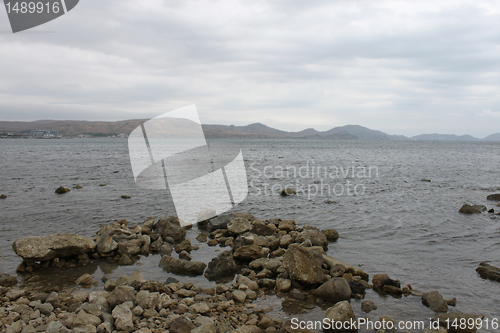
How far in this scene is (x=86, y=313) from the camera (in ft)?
22.9

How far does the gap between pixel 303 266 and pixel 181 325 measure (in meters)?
3.93

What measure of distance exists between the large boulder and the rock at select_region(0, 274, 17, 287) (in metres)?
0.94

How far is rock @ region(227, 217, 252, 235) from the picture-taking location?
13414 mm

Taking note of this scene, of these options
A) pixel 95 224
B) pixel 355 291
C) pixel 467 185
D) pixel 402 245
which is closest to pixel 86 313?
pixel 355 291

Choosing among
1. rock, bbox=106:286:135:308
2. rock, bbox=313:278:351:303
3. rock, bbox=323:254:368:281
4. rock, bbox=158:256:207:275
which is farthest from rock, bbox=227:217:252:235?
rock, bbox=106:286:135:308

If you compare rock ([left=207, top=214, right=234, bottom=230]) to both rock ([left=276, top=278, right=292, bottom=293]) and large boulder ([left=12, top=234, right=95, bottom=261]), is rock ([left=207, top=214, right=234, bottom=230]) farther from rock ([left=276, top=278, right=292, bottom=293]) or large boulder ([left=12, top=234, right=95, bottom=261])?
rock ([left=276, top=278, right=292, bottom=293])

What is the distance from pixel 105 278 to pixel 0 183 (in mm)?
26501

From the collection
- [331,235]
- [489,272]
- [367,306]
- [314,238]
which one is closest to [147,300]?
[367,306]

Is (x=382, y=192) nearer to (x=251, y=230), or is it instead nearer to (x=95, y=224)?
(x=251, y=230)

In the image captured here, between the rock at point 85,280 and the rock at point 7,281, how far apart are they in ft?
5.56

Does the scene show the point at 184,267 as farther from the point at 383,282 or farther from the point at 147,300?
the point at 383,282

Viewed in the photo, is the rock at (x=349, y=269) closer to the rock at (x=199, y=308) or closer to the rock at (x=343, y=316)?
the rock at (x=343, y=316)

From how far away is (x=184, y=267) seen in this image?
32.8ft

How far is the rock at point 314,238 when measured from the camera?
12238mm
